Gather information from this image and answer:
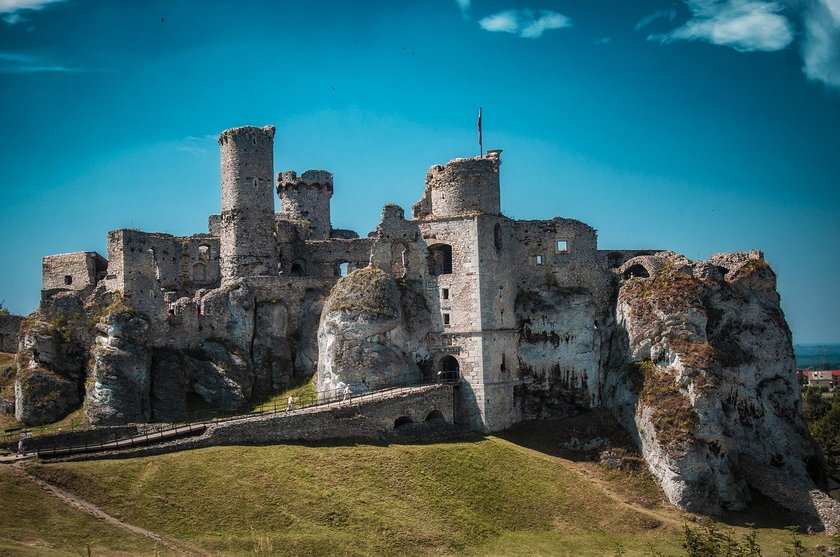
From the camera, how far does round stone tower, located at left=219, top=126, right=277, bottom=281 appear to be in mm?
62188

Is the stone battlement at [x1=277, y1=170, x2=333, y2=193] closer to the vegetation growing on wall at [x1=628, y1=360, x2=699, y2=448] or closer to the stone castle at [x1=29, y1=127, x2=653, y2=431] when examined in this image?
the stone castle at [x1=29, y1=127, x2=653, y2=431]

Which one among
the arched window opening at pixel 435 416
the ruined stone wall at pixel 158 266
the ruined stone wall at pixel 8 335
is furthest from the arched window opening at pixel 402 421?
the ruined stone wall at pixel 8 335

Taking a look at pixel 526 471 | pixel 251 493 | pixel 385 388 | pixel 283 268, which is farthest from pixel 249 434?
pixel 283 268

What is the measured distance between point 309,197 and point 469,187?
2445 cm

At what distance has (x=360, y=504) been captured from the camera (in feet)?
139

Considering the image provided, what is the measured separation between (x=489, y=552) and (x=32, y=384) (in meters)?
27.6

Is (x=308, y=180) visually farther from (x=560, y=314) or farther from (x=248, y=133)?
(x=560, y=314)

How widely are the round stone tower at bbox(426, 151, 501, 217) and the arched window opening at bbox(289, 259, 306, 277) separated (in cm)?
1231

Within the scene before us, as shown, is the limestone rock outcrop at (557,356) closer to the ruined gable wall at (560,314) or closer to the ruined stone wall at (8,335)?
the ruined gable wall at (560,314)

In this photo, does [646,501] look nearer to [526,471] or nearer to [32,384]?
[526,471]

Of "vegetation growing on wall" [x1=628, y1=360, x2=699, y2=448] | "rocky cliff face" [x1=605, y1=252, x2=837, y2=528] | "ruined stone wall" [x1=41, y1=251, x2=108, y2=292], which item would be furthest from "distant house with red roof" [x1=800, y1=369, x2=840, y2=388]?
"ruined stone wall" [x1=41, y1=251, x2=108, y2=292]

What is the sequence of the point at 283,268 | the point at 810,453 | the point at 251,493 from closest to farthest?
the point at 251,493 → the point at 810,453 → the point at 283,268

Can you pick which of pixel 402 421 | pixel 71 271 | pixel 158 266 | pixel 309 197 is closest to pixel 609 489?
pixel 402 421

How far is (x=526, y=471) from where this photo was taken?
51.1m
